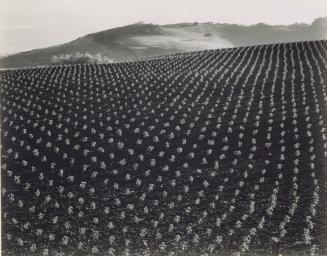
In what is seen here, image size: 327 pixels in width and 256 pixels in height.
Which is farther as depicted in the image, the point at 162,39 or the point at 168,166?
the point at 162,39

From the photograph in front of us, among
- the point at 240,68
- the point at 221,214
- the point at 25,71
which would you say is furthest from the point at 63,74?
the point at 221,214

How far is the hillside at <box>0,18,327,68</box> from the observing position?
65.9 metres

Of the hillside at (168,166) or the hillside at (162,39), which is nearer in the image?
the hillside at (168,166)

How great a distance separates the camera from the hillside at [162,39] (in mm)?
65938

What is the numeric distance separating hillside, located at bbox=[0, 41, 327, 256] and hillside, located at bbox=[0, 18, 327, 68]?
41140 mm

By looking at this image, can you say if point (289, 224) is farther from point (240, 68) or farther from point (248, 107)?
point (240, 68)

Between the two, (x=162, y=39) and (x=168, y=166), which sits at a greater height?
(x=162, y=39)

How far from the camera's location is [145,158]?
1339 centimetres

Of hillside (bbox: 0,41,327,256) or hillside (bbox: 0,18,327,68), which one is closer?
hillside (bbox: 0,41,327,256)

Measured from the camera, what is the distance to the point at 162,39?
2921 inches

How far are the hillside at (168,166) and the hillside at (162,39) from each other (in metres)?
41.1

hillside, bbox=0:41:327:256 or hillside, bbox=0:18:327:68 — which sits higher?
hillside, bbox=0:18:327:68

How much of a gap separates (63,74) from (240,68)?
28.9 feet

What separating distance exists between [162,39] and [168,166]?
62.9 meters
